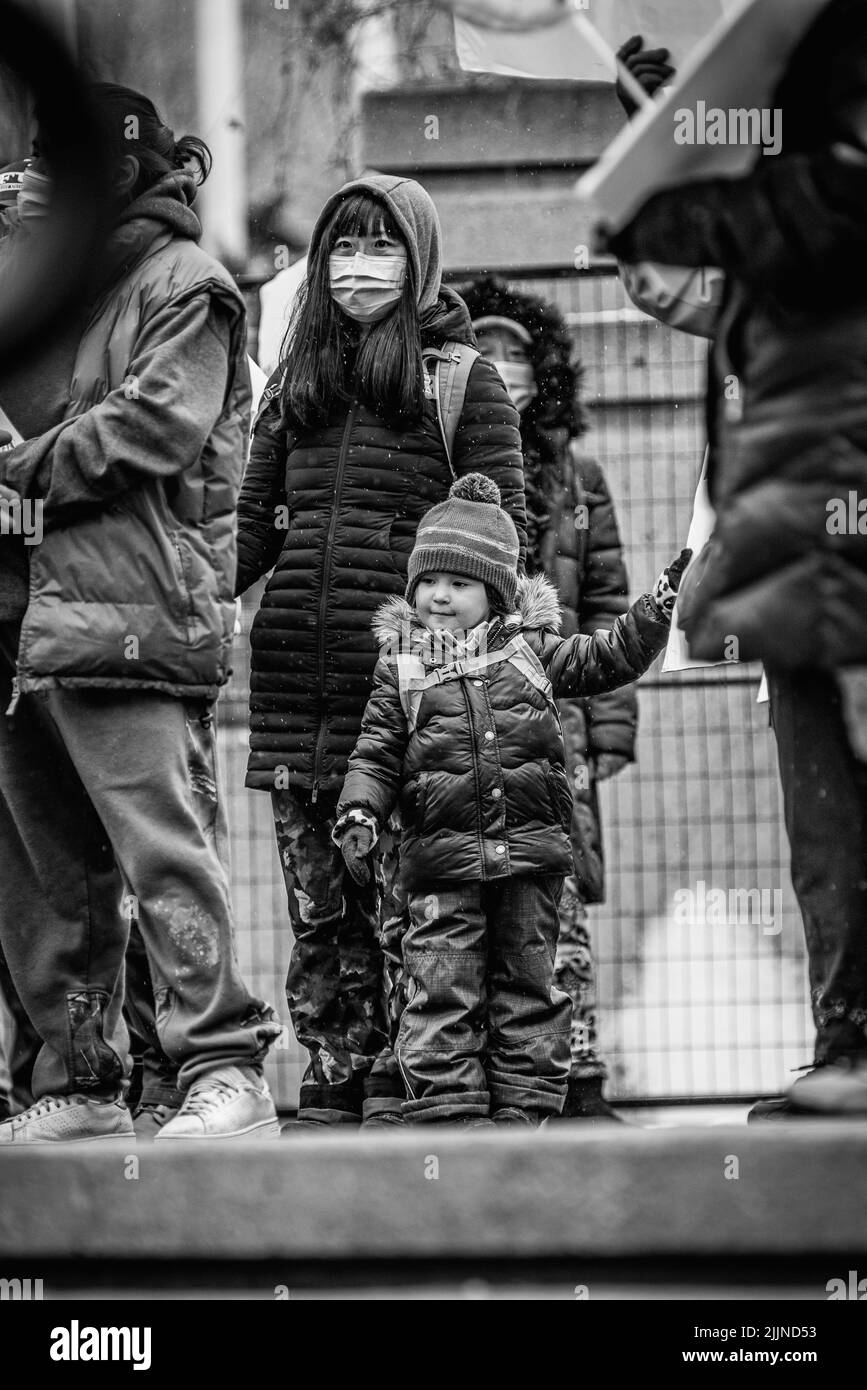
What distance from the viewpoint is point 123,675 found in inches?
128

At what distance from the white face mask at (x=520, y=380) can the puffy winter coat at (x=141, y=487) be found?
1.44 metres

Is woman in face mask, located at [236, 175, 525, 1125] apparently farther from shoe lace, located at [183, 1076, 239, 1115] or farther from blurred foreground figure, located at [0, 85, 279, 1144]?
shoe lace, located at [183, 1076, 239, 1115]

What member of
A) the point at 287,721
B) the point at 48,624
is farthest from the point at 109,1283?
the point at 287,721

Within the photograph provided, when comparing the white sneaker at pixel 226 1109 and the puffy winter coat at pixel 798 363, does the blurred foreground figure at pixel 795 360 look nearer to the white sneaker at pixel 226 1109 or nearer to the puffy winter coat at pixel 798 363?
the puffy winter coat at pixel 798 363

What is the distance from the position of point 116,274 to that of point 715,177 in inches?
48.8

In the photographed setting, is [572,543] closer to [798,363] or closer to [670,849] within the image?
[670,849]

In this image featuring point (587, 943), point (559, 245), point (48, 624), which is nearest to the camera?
point (48, 624)

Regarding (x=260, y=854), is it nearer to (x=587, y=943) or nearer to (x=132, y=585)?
(x=587, y=943)

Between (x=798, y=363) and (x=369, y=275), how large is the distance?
4.43 feet

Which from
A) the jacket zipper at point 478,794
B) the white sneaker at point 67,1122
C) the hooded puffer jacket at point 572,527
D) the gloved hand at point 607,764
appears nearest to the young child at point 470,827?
the jacket zipper at point 478,794

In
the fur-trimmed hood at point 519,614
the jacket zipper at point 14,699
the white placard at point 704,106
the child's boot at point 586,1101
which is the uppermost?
the white placard at point 704,106

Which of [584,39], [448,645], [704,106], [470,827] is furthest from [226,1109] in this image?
[584,39]

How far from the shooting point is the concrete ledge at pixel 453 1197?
241cm

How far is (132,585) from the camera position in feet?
10.8
